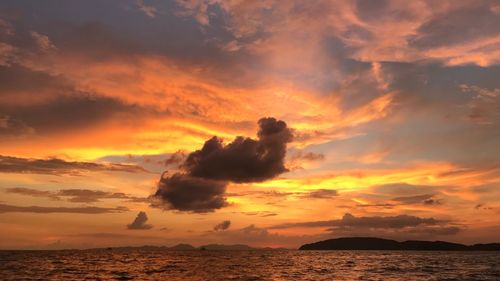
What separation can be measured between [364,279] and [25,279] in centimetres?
5488

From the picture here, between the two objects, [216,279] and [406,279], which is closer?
[216,279]

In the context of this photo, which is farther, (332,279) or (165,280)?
(332,279)

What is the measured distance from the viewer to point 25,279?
6719cm

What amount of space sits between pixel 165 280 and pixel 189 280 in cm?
373

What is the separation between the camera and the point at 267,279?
67438mm

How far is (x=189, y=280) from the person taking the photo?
6512 cm

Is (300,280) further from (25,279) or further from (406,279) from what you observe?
(25,279)

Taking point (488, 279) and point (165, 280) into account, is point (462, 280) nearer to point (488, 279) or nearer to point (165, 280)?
point (488, 279)

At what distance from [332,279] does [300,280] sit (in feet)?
19.4

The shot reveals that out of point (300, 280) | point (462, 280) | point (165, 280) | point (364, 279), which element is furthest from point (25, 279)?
point (462, 280)

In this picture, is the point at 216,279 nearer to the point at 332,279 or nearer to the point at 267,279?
the point at 267,279

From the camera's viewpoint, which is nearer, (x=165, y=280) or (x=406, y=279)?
(x=165, y=280)

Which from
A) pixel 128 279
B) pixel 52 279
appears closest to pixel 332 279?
pixel 128 279

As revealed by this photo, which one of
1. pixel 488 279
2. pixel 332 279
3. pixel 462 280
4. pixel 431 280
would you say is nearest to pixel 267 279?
pixel 332 279
